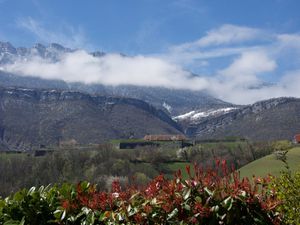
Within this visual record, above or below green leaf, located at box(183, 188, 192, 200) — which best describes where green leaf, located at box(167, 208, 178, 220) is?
below

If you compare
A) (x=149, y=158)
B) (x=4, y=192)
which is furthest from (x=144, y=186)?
(x=149, y=158)

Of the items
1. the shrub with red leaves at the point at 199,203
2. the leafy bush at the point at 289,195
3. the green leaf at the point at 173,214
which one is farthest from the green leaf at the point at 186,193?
the leafy bush at the point at 289,195

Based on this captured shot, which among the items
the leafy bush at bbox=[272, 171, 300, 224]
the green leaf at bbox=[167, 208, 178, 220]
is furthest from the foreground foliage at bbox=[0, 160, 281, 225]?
the leafy bush at bbox=[272, 171, 300, 224]

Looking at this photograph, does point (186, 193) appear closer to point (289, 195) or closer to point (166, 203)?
point (166, 203)

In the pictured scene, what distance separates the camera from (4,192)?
396 ft

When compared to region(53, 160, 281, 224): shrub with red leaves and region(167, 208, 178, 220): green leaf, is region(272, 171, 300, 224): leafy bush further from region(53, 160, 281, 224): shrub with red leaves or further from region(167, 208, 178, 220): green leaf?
region(167, 208, 178, 220): green leaf

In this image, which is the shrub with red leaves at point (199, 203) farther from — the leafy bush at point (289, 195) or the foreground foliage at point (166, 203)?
the leafy bush at point (289, 195)

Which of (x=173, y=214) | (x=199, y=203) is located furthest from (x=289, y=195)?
(x=173, y=214)

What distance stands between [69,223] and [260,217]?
262 centimetres

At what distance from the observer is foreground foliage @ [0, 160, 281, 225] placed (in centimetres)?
577

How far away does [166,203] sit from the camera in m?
5.95

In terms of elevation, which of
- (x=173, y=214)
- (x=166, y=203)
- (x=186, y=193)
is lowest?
(x=173, y=214)

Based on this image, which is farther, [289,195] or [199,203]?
[289,195]

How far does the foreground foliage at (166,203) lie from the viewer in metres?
5.77
